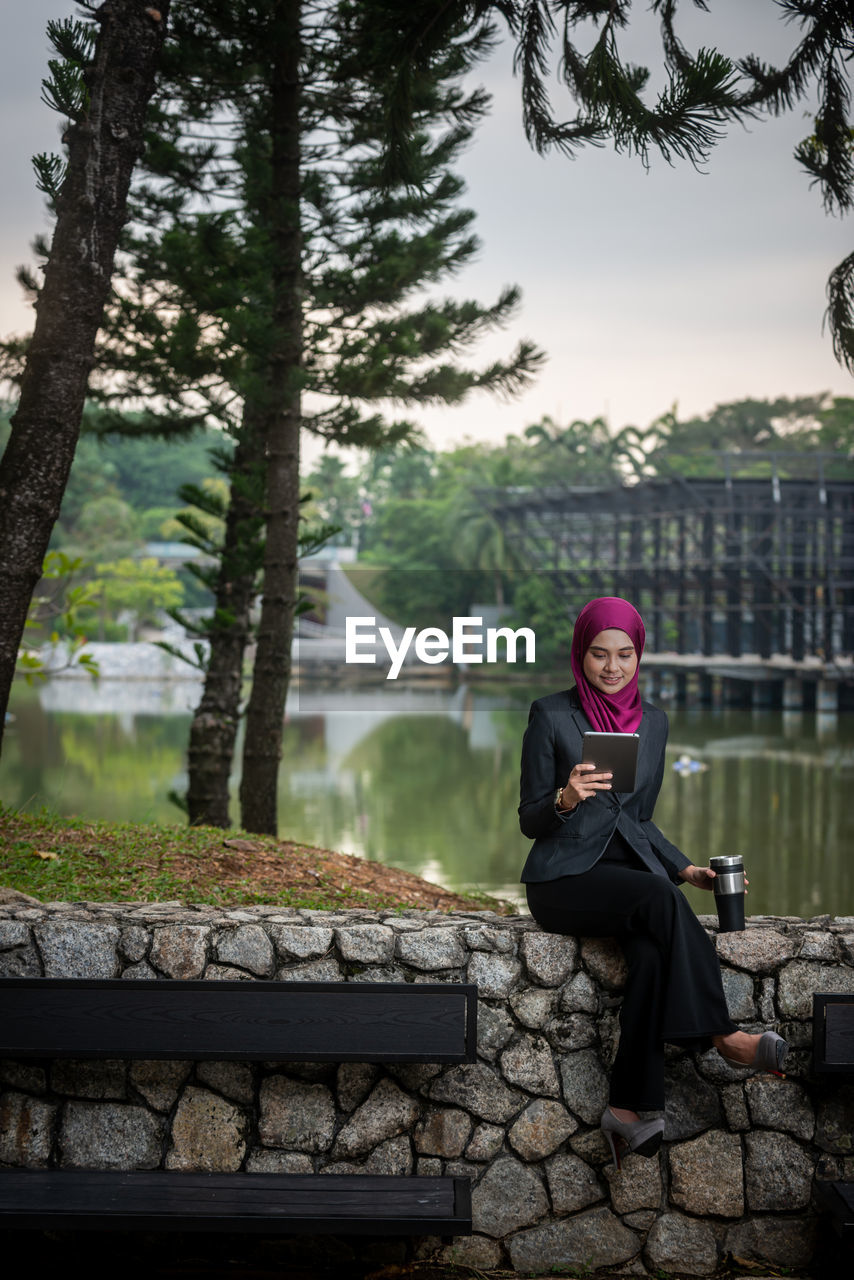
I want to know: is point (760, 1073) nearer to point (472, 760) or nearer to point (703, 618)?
point (472, 760)

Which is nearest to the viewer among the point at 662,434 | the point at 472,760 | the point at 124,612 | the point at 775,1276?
the point at 775,1276

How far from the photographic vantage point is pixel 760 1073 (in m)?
2.75

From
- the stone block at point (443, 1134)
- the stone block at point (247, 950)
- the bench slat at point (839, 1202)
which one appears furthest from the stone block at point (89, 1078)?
the bench slat at point (839, 1202)

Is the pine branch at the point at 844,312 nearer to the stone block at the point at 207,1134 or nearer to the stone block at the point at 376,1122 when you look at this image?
the stone block at the point at 376,1122

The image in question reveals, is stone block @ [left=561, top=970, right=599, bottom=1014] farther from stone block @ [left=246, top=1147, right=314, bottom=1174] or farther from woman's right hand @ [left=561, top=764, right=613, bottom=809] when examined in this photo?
stone block @ [left=246, top=1147, right=314, bottom=1174]

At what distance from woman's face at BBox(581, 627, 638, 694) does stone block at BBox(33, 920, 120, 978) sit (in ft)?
4.12

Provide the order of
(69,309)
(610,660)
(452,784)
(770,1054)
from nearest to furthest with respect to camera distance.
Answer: (770,1054) < (610,660) < (69,309) < (452,784)

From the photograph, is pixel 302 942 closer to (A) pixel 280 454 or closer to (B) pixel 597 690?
(B) pixel 597 690

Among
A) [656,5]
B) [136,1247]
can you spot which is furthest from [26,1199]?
[656,5]

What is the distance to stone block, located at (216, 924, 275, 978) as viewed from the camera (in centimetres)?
275

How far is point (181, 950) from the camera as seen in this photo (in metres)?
2.77

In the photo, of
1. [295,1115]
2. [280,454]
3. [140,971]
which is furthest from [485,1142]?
[280,454]

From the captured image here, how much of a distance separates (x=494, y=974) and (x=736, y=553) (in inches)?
1252

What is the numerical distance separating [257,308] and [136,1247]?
201 inches
